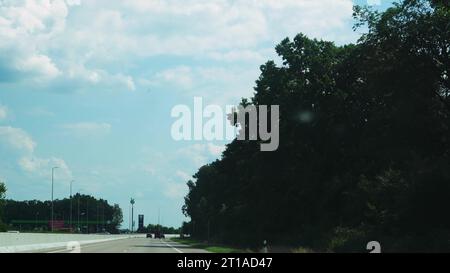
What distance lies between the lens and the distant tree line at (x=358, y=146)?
40.7 meters

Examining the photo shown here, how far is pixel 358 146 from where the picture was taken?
60.3 m

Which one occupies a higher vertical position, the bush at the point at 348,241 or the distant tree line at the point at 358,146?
the distant tree line at the point at 358,146

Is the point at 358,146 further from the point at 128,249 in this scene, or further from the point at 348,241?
the point at 128,249

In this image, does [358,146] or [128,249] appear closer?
[128,249]

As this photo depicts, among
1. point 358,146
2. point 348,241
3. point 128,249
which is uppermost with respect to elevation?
point 358,146

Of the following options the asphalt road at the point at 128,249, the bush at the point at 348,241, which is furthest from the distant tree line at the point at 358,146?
the asphalt road at the point at 128,249

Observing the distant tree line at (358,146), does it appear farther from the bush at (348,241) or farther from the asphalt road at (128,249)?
the asphalt road at (128,249)

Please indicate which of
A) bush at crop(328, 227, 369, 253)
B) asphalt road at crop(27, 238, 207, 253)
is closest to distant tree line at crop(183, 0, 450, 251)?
bush at crop(328, 227, 369, 253)

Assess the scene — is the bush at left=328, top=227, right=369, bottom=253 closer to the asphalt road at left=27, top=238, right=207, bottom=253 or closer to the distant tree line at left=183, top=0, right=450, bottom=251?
the distant tree line at left=183, top=0, right=450, bottom=251

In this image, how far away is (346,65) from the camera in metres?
62.8

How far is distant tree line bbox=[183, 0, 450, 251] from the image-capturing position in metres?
40.7

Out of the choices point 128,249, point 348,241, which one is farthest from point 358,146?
point 128,249

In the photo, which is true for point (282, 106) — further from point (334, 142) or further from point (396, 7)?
point (396, 7)

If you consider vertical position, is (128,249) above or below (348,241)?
below
